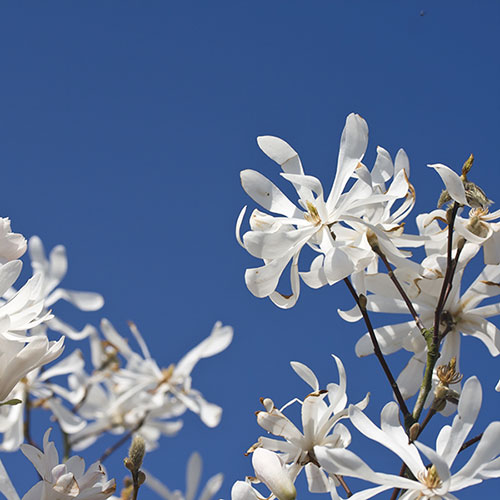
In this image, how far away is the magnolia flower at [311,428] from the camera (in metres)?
1.04

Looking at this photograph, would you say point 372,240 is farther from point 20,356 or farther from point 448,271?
point 20,356

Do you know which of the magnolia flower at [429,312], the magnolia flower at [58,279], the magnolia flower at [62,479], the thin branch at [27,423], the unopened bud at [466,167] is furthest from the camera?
the magnolia flower at [58,279]

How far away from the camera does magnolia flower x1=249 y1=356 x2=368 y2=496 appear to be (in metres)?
1.04

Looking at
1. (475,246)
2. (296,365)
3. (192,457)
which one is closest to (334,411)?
(296,365)

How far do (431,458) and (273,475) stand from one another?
25 centimetres

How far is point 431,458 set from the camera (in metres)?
0.76

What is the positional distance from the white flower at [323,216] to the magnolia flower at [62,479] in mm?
320

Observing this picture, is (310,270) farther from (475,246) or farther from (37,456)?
(37,456)

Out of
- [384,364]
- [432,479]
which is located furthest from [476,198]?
[432,479]

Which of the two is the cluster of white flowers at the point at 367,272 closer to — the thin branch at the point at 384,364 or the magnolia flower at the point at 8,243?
the thin branch at the point at 384,364

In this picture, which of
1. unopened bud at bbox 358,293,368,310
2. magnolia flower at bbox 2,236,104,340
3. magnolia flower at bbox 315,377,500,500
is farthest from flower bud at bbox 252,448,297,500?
magnolia flower at bbox 2,236,104,340

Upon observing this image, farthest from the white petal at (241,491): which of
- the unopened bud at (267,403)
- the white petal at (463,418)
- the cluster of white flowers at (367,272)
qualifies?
the white petal at (463,418)

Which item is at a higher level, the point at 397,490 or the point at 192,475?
the point at 397,490

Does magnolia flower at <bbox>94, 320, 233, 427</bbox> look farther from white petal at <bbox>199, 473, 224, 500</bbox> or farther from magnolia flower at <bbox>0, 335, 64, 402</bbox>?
magnolia flower at <bbox>0, 335, 64, 402</bbox>
